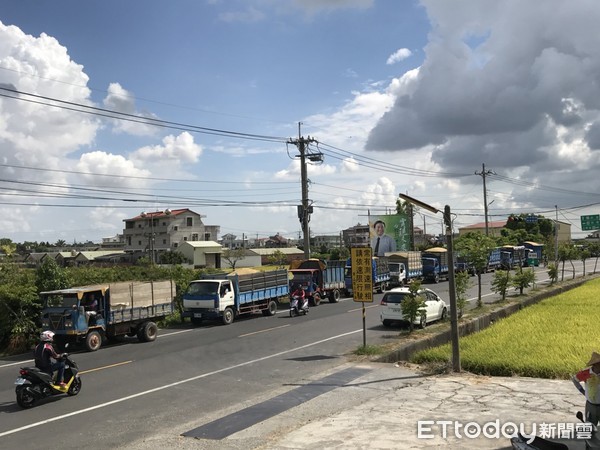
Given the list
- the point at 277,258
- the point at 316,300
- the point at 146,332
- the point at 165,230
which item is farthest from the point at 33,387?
the point at 165,230

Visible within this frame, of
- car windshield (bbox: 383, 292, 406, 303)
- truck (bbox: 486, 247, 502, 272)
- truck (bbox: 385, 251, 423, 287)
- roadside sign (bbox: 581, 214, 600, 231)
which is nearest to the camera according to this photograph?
car windshield (bbox: 383, 292, 406, 303)

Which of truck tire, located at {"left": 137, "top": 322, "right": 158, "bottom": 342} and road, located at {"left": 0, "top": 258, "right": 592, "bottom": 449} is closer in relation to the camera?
road, located at {"left": 0, "top": 258, "right": 592, "bottom": 449}

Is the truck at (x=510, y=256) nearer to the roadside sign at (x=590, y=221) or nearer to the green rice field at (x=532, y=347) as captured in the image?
the roadside sign at (x=590, y=221)

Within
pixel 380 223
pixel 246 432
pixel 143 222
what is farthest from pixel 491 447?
pixel 143 222

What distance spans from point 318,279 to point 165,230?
2485 inches

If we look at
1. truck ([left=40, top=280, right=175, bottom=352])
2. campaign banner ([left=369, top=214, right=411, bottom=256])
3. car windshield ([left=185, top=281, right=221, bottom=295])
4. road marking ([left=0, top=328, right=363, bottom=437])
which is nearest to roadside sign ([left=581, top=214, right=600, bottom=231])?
campaign banner ([left=369, top=214, right=411, bottom=256])

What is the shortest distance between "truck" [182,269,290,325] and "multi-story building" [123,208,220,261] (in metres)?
63.7

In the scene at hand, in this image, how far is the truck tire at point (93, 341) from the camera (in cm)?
1733

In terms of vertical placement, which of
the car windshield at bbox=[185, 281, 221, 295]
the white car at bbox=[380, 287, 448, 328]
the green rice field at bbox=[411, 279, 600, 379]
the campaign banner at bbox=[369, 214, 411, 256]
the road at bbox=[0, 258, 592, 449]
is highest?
the campaign banner at bbox=[369, 214, 411, 256]

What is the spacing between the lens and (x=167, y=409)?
9898 mm

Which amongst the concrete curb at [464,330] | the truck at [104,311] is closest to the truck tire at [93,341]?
the truck at [104,311]

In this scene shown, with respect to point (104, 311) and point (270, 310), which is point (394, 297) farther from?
point (104, 311)

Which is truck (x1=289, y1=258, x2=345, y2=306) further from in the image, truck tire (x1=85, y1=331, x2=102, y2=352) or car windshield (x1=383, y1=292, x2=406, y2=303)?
truck tire (x1=85, y1=331, x2=102, y2=352)

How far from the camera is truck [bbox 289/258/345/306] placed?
30344 millimetres
